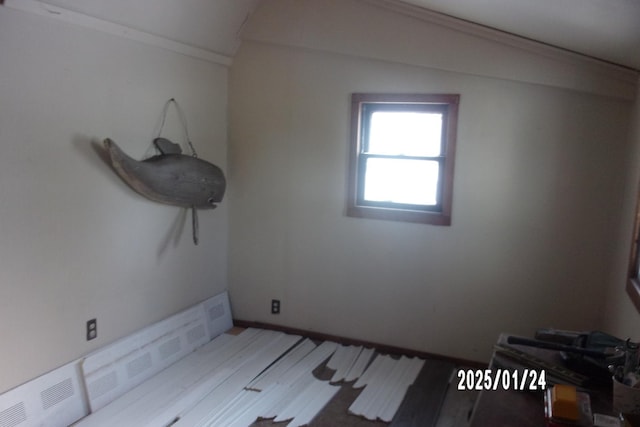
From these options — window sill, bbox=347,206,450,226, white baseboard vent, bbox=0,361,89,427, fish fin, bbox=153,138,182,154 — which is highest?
fish fin, bbox=153,138,182,154

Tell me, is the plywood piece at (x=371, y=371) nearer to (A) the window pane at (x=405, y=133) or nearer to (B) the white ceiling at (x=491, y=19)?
(A) the window pane at (x=405, y=133)

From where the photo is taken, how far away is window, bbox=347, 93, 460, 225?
3260 millimetres

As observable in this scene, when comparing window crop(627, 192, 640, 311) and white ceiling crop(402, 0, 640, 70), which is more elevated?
white ceiling crop(402, 0, 640, 70)

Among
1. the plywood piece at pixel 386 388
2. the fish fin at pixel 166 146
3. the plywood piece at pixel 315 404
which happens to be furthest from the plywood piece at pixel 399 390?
the fish fin at pixel 166 146

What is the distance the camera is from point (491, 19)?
2.67 meters

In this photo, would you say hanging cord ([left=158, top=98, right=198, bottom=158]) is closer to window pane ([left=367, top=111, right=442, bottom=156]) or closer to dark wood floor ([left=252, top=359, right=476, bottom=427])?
window pane ([left=367, top=111, right=442, bottom=156])

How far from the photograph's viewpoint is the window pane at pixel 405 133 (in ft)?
10.8

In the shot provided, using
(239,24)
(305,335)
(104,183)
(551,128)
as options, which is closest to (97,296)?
(104,183)

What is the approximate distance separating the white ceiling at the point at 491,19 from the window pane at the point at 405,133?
0.69 m

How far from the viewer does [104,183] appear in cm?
276

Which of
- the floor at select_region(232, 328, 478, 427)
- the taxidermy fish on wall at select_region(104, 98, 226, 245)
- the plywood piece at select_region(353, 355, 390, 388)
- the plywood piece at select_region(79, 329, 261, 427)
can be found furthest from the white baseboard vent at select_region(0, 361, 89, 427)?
the plywood piece at select_region(353, 355, 390, 388)

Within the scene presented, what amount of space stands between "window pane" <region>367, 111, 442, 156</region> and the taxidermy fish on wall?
118 centimetres

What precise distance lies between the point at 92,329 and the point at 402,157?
7.33ft

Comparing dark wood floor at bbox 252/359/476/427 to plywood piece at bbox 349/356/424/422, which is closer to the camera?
dark wood floor at bbox 252/359/476/427
